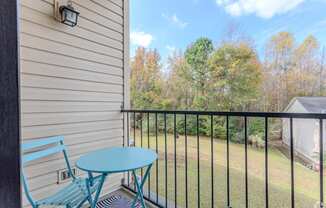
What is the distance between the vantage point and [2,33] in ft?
1.14

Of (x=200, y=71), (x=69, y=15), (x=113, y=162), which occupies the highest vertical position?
(x=200, y=71)

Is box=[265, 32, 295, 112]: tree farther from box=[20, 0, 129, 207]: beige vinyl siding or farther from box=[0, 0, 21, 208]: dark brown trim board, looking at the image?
box=[0, 0, 21, 208]: dark brown trim board

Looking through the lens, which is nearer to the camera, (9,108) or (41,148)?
(9,108)

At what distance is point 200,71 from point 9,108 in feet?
35.9

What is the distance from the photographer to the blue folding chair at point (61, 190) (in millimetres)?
1431

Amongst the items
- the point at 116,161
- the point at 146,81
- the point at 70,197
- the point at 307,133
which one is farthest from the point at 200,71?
the point at 70,197

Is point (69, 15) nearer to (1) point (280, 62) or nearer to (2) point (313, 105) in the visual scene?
(2) point (313, 105)

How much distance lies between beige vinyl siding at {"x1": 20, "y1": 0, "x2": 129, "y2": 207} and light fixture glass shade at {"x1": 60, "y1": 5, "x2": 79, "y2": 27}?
0.08 meters

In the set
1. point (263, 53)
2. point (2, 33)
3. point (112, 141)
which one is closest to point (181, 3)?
point (263, 53)

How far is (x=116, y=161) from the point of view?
57.0 inches

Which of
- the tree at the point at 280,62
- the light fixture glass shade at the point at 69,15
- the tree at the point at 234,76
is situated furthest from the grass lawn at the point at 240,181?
the tree at the point at 234,76

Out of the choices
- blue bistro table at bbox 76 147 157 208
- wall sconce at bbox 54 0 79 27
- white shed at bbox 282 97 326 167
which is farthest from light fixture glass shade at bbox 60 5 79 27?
white shed at bbox 282 97 326 167

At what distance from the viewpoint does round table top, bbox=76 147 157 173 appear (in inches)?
51.4

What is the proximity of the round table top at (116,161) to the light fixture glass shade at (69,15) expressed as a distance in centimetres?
135
